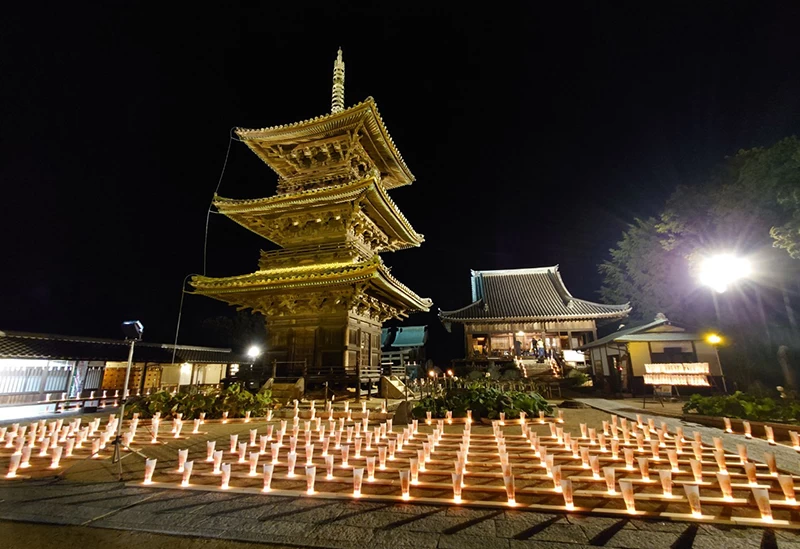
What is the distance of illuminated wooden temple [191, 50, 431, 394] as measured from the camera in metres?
14.0

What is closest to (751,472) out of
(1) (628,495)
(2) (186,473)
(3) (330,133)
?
(1) (628,495)

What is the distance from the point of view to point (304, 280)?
13492 millimetres

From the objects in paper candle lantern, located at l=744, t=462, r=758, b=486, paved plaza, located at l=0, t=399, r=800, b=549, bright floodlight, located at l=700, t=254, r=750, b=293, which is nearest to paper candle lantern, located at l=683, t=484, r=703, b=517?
paved plaza, located at l=0, t=399, r=800, b=549

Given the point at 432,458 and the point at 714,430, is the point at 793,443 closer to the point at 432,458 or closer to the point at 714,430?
the point at 714,430

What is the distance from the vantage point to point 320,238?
15805 mm

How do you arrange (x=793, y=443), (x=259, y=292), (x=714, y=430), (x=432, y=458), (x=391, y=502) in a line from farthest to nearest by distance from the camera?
(x=259, y=292)
(x=714, y=430)
(x=793, y=443)
(x=432, y=458)
(x=391, y=502)

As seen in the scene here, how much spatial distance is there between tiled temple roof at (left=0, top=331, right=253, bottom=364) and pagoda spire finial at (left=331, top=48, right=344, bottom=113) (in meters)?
13.8

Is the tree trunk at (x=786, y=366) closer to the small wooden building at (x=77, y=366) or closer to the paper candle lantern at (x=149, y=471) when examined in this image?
the paper candle lantern at (x=149, y=471)

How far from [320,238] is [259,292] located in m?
3.53

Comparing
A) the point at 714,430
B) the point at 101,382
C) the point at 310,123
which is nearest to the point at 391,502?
the point at 714,430

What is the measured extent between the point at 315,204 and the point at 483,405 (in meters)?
10.4

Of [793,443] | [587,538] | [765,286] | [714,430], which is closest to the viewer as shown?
[587,538]

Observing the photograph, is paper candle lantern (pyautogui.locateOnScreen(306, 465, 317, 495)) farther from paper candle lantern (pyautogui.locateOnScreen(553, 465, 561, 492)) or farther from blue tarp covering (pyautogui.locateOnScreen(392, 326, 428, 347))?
blue tarp covering (pyautogui.locateOnScreen(392, 326, 428, 347))

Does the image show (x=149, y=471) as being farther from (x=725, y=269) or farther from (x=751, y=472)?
(x=725, y=269)
